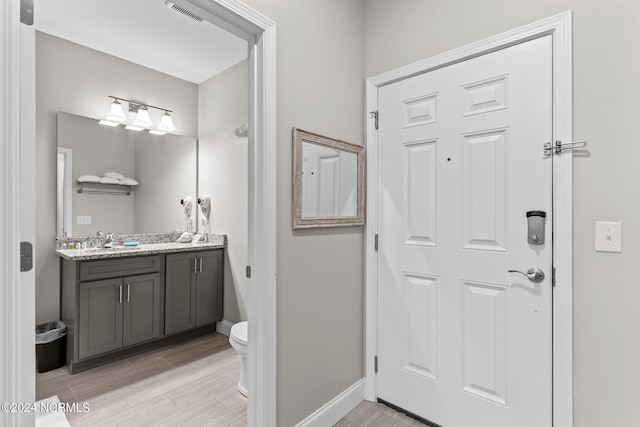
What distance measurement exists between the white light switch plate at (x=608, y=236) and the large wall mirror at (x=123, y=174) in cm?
349

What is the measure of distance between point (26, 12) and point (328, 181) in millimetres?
1369

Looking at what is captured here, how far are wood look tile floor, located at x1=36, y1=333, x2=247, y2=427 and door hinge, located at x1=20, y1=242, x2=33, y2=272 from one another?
4.70 feet

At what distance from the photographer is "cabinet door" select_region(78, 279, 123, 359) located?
2420mm

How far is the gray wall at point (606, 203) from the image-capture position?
4.20 ft

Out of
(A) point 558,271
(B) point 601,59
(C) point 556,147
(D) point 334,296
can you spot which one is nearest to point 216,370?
(D) point 334,296

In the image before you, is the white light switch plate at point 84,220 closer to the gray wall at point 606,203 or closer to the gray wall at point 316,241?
the gray wall at point 316,241

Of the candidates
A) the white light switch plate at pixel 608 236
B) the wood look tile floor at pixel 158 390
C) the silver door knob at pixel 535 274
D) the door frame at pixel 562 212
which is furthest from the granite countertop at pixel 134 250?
the white light switch plate at pixel 608 236

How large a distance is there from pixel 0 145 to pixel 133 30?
7.66ft

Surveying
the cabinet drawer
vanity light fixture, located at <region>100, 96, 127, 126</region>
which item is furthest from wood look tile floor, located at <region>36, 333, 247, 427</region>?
vanity light fixture, located at <region>100, 96, 127, 126</region>

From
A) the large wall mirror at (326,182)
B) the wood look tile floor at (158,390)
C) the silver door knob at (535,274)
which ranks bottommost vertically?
the wood look tile floor at (158,390)

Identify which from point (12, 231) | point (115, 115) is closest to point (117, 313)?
point (115, 115)

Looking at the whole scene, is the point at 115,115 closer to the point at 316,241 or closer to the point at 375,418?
the point at 316,241

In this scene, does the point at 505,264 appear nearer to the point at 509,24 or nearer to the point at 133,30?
the point at 509,24

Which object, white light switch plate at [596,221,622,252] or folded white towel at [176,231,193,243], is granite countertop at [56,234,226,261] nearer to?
folded white towel at [176,231,193,243]
